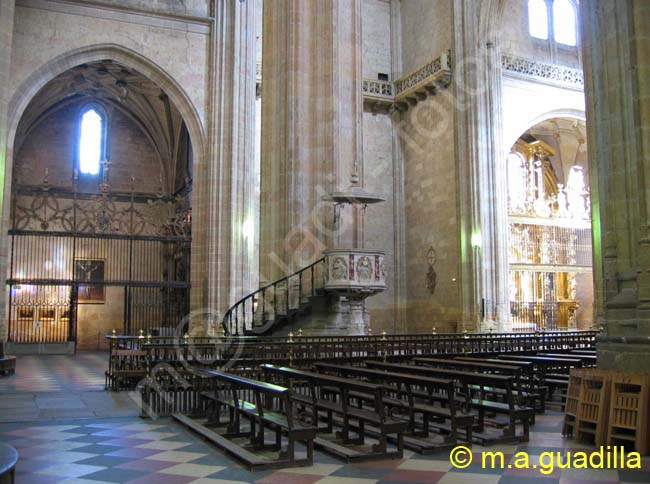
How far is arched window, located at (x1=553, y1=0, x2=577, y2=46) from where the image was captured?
25.0 metres

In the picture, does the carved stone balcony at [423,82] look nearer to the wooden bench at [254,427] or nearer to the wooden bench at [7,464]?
the wooden bench at [254,427]

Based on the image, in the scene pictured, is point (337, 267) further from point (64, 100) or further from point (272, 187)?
point (64, 100)

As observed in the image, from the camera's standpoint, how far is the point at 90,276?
28.9 m

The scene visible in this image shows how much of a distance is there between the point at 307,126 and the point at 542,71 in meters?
12.5

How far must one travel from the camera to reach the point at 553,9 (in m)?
25.1

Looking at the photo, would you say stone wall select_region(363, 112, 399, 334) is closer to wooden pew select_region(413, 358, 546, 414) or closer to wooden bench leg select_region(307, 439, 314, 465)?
wooden pew select_region(413, 358, 546, 414)

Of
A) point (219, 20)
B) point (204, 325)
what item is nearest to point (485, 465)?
point (204, 325)

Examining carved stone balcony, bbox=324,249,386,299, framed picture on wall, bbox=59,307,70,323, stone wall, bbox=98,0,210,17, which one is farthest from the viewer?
framed picture on wall, bbox=59,307,70,323

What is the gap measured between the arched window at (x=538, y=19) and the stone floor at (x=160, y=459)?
19.4 meters

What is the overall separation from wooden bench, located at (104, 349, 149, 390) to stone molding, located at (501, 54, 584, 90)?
16.7 meters

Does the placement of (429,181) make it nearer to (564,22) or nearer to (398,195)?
(398,195)

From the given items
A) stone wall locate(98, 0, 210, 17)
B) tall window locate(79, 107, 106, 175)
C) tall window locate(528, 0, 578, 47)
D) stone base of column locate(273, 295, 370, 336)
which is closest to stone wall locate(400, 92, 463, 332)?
tall window locate(528, 0, 578, 47)

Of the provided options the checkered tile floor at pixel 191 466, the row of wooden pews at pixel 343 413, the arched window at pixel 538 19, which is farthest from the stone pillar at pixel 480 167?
the checkered tile floor at pixel 191 466

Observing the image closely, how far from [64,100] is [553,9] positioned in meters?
21.3
